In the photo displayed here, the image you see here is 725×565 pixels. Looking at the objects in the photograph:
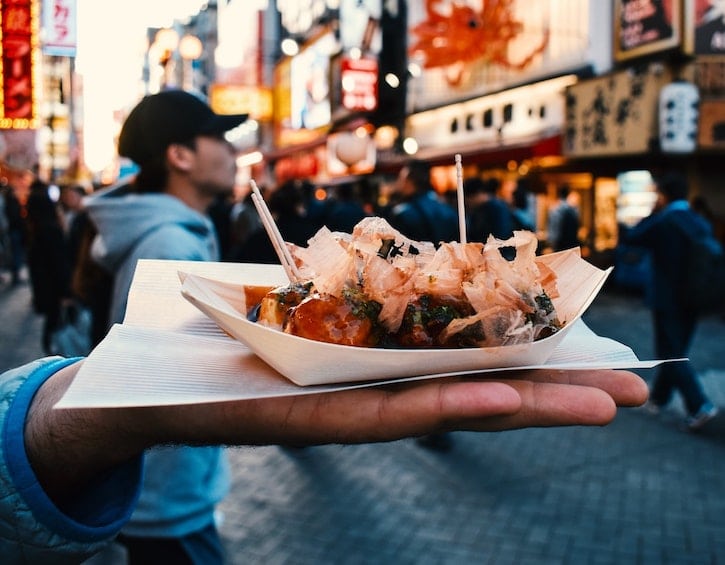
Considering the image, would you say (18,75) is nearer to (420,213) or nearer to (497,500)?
(420,213)

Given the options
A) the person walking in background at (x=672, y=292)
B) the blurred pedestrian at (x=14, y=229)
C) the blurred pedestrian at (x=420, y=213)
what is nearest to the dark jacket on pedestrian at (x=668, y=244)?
the person walking in background at (x=672, y=292)

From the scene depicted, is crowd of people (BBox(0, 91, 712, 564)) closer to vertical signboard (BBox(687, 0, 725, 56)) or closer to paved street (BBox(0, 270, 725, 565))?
paved street (BBox(0, 270, 725, 565))

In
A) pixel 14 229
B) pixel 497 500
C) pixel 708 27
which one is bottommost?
pixel 497 500

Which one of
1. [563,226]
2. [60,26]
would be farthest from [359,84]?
[60,26]

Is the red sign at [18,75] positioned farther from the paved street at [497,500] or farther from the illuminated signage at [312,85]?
the illuminated signage at [312,85]

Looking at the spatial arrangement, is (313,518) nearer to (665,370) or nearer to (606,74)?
(665,370)
